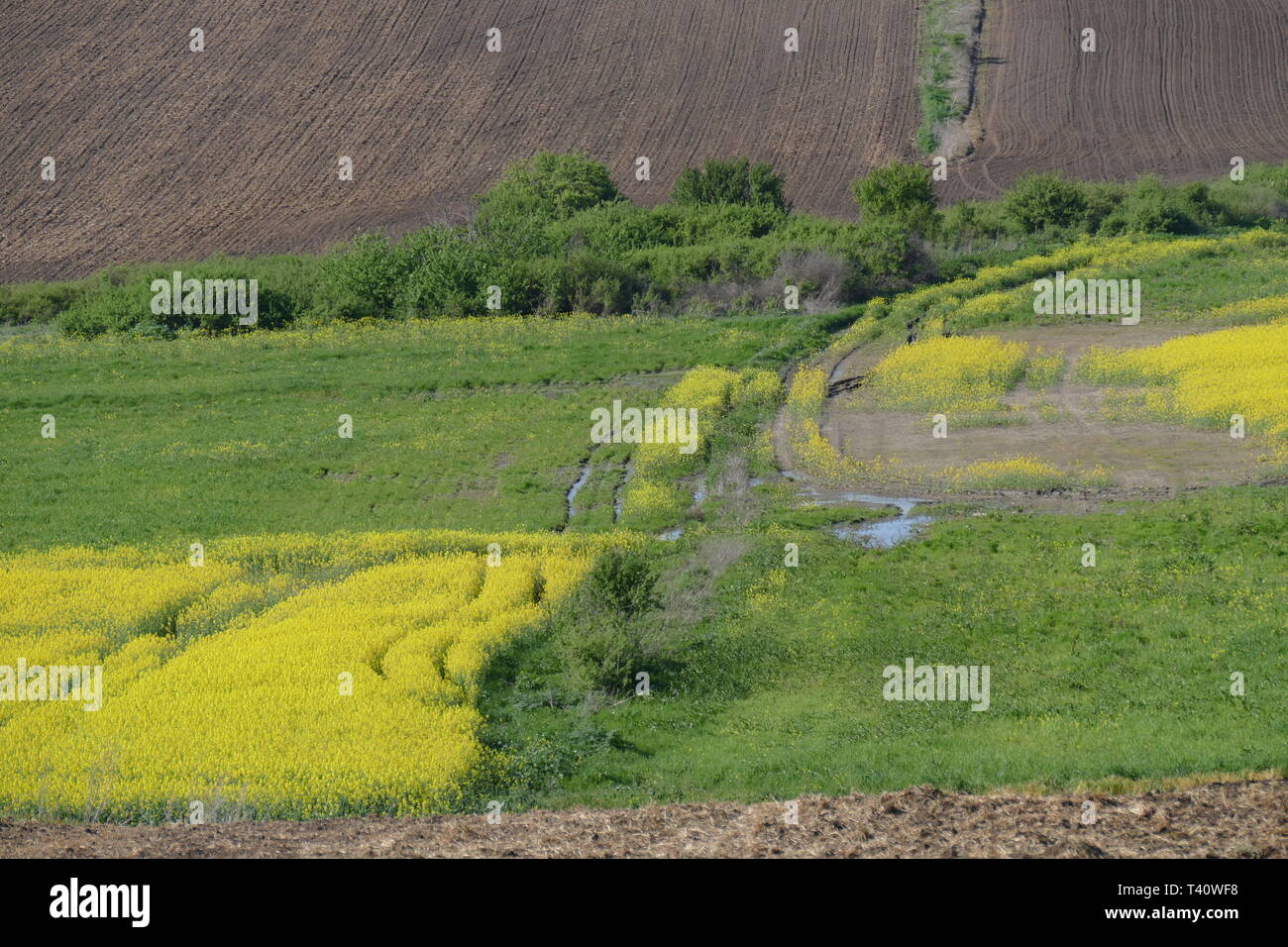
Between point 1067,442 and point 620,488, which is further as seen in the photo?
point 1067,442

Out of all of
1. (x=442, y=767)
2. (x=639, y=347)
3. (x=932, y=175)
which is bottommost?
(x=442, y=767)

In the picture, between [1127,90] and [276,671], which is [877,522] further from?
[1127,90]

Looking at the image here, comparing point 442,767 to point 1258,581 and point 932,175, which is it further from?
point 932,175

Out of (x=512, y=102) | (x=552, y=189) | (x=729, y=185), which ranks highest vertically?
(x=512, y=102)

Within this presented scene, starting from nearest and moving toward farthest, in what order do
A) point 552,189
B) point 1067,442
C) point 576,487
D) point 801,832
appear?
1. point 801,832
2. point 576,487
3. point 1067,442
4. point 552,189

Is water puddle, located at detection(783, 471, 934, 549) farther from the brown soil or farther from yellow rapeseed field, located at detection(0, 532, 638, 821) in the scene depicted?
yellow rapeseed field, located at detection(0, 532, 638, 821)

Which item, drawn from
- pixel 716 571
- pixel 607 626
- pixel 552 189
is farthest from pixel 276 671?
pixel 552 189
